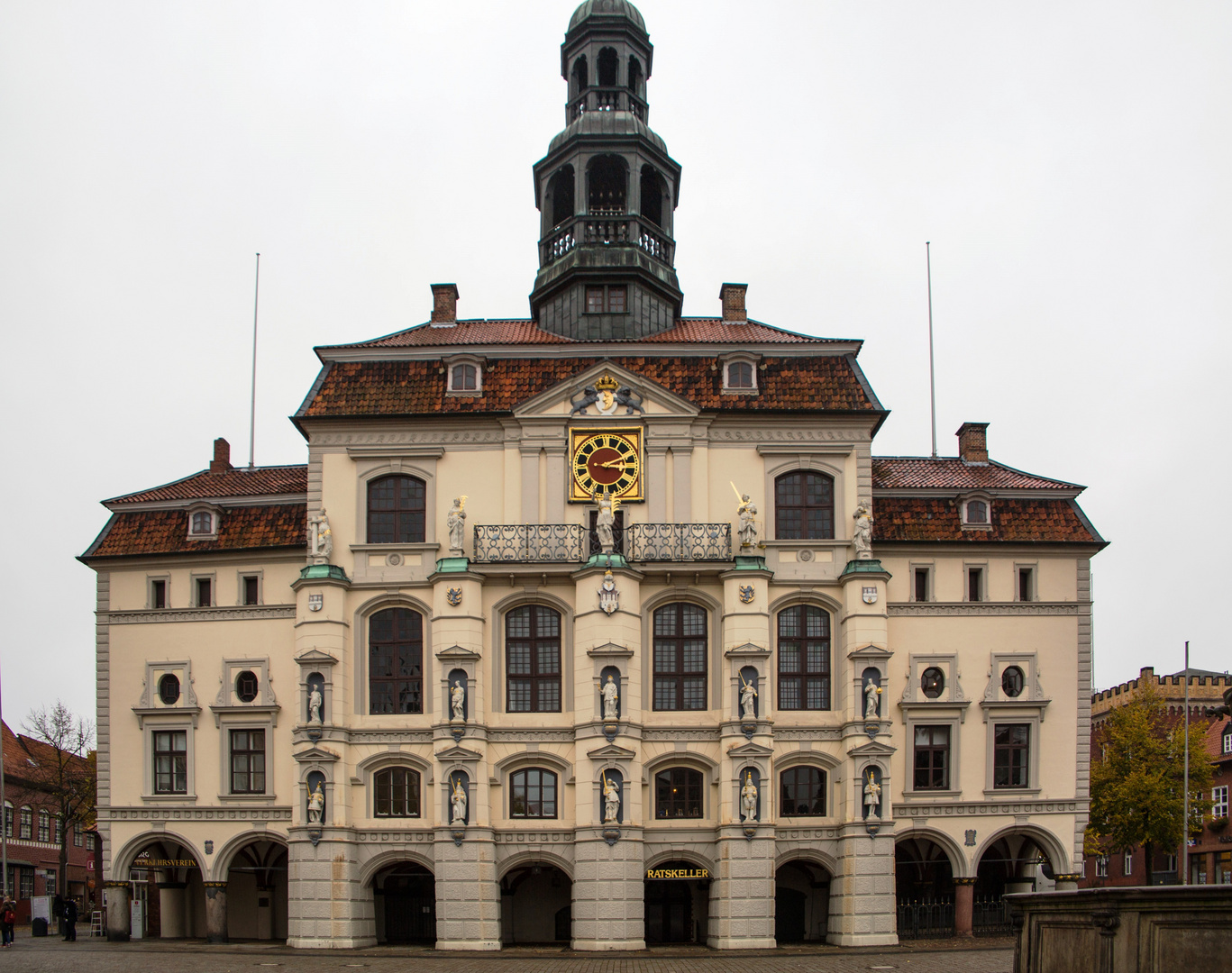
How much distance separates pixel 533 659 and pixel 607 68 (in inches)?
889

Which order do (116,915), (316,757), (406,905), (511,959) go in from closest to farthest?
(511,959)
(316,757)
(406,905)
(116,915)

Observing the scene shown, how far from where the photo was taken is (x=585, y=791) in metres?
37.8

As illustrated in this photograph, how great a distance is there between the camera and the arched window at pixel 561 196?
47.2m

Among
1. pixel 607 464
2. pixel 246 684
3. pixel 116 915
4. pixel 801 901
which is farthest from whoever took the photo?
pixel 246 684

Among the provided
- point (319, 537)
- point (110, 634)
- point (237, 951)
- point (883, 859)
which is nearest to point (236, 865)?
point (237, 951)

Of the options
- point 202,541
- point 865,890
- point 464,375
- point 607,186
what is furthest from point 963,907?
point 607,186

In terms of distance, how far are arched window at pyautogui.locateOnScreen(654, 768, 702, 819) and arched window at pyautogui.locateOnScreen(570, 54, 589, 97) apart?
2522 cm

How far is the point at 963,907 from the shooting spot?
3947 centimetres

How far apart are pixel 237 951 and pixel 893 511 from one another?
79.5ft

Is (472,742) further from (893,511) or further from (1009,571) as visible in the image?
(1009,571)

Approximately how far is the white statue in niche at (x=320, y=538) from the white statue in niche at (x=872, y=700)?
1713 centimetres

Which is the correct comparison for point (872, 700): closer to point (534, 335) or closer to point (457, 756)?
point (457, 756)

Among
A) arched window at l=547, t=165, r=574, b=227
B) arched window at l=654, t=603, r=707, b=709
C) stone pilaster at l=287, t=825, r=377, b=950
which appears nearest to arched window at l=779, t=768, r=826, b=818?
arched window at l=654, t=603, r=707, b=709

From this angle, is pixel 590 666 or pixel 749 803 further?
pixel 590 666
